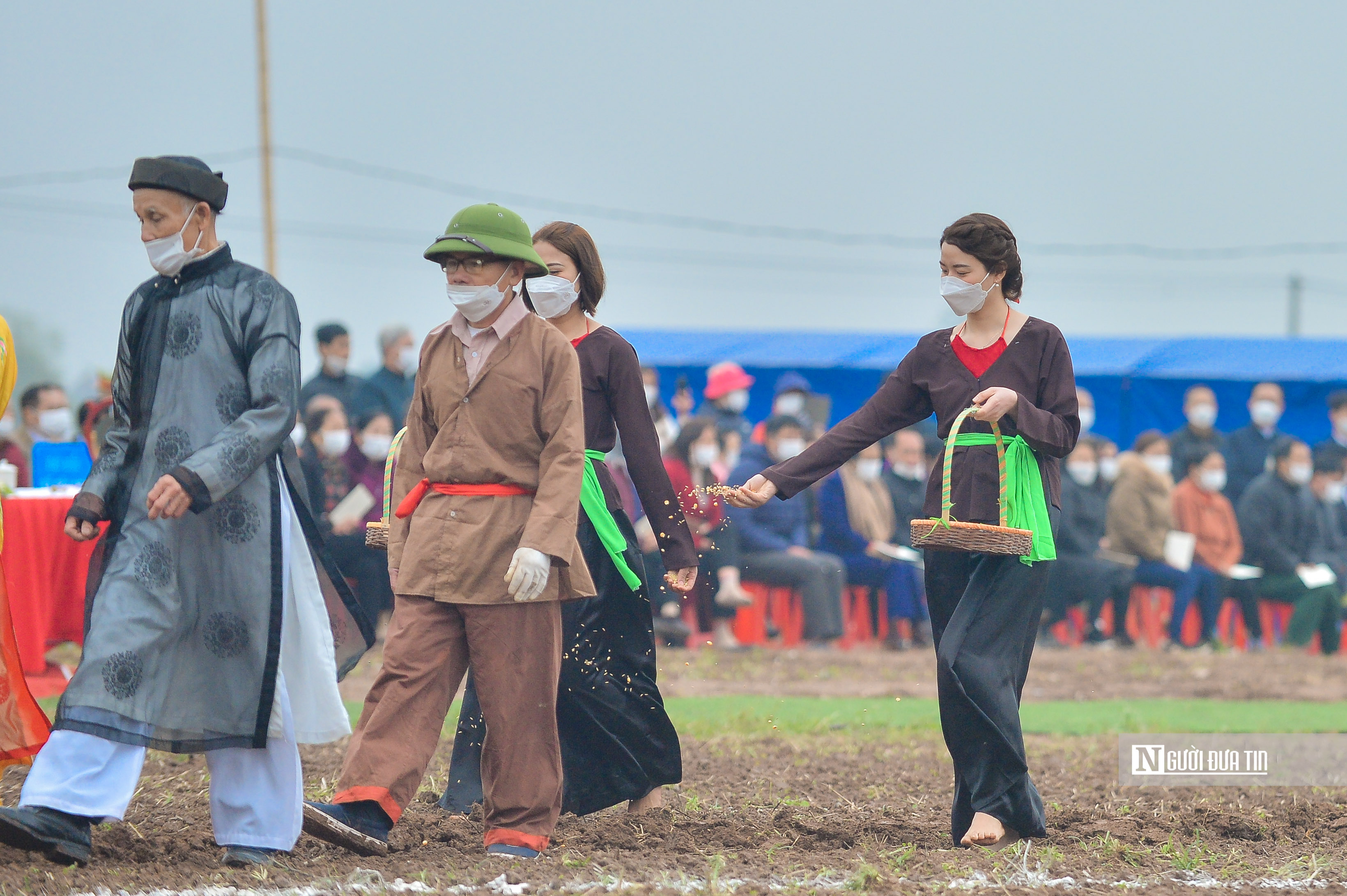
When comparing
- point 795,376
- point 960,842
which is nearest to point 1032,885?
point 960,842

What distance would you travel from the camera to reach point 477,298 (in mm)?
4598

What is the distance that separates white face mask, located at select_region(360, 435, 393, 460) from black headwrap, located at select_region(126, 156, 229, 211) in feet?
22.3

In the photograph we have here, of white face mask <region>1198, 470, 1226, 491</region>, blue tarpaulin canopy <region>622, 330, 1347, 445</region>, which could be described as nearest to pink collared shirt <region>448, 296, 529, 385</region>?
white face mask <region>1198, 470, 1226, 491</region>

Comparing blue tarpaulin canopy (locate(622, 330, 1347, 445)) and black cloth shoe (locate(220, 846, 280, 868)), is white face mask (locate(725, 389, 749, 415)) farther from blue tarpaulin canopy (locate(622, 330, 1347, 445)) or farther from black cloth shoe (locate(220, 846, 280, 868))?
black cloth shoe (locate(220, 846, 280, 868))

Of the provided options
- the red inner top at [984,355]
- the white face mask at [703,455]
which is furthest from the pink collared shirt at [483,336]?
the white face mask at [703,455]

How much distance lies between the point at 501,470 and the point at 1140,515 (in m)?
9.70

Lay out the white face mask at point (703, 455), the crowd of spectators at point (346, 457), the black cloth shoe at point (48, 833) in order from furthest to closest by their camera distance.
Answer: the white face mask at point (703, 455) < the crowd of spectators at point (346, 457) < the black cloth shoe at point (48, 833)

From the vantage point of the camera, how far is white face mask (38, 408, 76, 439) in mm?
10016

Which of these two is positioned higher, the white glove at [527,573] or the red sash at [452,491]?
the red sash at [452,491]

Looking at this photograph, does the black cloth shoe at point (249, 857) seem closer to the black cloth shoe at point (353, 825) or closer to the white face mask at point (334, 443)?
the black cloth shoe at point (353, 825)

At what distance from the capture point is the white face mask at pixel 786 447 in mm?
12172

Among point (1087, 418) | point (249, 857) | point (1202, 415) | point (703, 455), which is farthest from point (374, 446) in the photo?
point (1202, 415)

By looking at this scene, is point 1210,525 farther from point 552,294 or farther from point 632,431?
point 552,294

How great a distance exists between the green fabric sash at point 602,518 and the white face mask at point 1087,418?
30.7 ft
